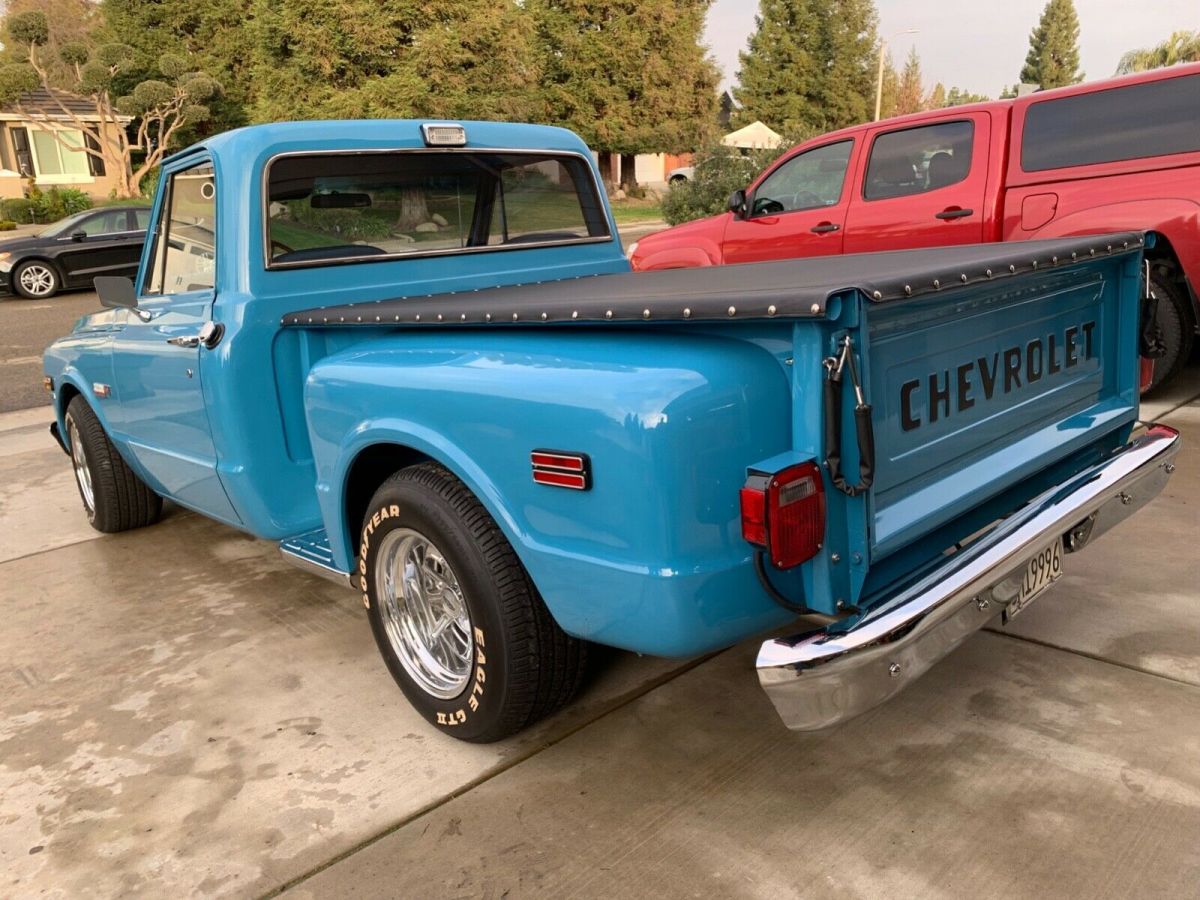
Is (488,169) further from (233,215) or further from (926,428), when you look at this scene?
(926,428)

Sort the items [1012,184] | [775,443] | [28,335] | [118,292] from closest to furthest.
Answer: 1. [775,443]
2. [118,292]
3. [1012,184]
4. [28,335]

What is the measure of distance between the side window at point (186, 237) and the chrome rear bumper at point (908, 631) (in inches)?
106

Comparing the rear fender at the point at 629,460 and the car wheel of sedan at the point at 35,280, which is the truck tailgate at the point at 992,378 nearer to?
the rear fender at the point at 629,460

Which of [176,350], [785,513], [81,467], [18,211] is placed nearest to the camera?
[785,513]

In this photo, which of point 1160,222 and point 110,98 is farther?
point 110,98

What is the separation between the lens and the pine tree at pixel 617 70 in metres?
36.2

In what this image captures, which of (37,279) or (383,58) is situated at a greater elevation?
(383,58)

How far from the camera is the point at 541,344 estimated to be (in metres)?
2.57

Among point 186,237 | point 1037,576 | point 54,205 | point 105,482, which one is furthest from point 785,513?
point 54,205

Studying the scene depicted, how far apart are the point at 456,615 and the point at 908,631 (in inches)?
54.4

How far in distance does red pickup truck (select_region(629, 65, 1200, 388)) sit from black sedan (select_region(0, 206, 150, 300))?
11.9 meters

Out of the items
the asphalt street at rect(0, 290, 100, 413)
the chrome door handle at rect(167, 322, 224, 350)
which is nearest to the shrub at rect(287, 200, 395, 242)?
the chrome door handle at rect(167, 322, 224, 350)

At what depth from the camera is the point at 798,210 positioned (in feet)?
25.5

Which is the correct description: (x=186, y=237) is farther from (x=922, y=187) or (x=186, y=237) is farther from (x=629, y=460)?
(x=922, y=187)
